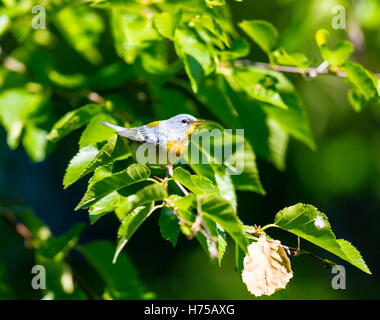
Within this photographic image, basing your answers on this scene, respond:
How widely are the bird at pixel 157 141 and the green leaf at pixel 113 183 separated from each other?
0.46 ft

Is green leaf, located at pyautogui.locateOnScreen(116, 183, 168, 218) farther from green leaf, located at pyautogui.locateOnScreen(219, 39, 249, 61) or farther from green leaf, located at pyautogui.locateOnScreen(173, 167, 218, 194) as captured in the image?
green leaf, located at pyautogui.locateOnScreen(219, 39, 249, 61)

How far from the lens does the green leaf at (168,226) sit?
4.05ft

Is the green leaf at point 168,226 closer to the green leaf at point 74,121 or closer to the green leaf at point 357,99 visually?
the green leaf at point 74,121

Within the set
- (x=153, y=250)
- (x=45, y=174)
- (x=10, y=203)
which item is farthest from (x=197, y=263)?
(x=10, y=203)

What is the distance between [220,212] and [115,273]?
1148 mm

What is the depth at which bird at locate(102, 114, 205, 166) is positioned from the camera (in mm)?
1362

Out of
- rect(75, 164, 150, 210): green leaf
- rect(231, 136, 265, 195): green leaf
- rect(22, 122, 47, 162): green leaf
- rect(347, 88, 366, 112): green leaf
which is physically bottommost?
rect(22, 122, 47, 162): green leaf

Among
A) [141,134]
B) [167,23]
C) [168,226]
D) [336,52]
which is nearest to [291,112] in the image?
[336,52]

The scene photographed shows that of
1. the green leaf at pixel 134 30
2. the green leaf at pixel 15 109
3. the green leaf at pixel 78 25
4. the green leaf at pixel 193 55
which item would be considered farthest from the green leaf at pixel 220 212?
the green leaf at pixel 78 25

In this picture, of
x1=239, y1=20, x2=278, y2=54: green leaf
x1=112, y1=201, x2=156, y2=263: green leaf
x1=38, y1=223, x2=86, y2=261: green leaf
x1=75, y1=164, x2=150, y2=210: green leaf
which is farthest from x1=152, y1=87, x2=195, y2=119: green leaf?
x1=112, y1=201, x2=156, y2=263: green leaf

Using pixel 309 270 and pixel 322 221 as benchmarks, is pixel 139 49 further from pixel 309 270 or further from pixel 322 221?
pixel 309 270

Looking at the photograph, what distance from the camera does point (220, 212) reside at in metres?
1.08

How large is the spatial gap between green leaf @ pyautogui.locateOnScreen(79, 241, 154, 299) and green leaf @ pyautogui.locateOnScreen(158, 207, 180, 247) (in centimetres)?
85
